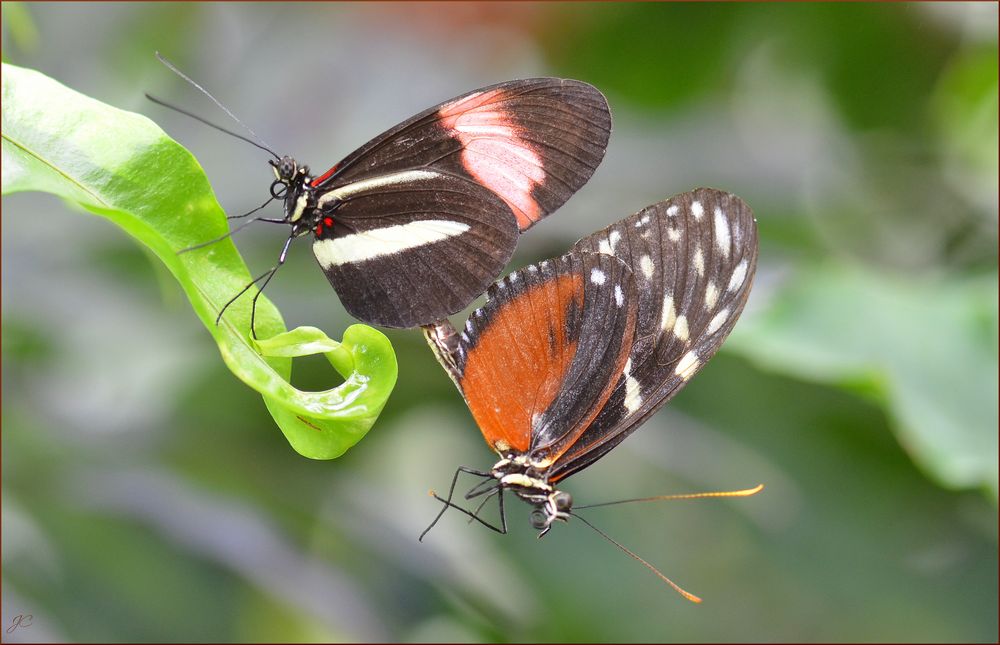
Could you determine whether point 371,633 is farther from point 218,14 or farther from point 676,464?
point 218,14

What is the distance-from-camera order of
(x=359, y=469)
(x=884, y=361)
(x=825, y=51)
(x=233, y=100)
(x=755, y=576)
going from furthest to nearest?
(x=825, y=51) < (x=233, y=100) < (x=755, y=576) < (x=359, y=469) < (x=884, y=361)

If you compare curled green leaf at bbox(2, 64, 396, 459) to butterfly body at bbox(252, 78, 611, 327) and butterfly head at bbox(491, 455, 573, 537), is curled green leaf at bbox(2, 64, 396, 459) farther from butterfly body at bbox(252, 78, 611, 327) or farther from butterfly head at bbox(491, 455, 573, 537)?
butterfly head at bbox(491, 455, 573, 537)

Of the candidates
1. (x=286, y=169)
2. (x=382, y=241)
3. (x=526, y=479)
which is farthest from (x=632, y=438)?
(x=286, y=169)

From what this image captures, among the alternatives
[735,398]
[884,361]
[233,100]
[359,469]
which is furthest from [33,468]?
[884,361]

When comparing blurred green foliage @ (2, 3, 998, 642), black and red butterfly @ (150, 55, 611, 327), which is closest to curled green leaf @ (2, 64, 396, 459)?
black and red butterfly @ (150, 55, 611, 327)

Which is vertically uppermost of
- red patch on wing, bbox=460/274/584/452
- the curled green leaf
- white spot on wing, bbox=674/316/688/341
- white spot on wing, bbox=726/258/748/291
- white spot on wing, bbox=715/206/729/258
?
white spot on wing, bbox=715/206/729/258
